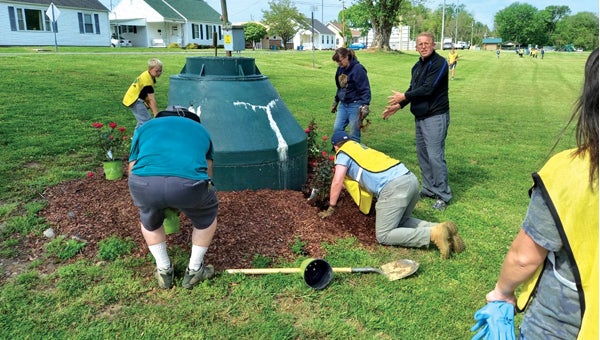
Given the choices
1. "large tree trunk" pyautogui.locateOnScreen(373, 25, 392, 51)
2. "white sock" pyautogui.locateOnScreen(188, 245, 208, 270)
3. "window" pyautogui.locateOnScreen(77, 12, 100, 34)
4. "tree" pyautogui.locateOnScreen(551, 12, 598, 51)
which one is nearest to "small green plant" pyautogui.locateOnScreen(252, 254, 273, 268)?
"white sock" pyautogui.locateOnScreen(188, 245, 208, 270)

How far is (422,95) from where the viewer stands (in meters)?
5.63

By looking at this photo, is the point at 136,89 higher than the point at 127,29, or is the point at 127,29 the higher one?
the point at 127,29

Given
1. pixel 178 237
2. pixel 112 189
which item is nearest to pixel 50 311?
pixel 178 237

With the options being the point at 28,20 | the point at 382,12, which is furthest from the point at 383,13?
the point at 28,20

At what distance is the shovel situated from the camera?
3885 mm

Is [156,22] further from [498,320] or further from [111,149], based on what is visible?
[498,320]

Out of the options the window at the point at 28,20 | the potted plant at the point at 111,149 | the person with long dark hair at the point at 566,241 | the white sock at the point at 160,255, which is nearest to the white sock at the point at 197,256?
the white sock at the point at 160,255

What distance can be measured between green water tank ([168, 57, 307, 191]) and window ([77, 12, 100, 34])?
36.8 metres

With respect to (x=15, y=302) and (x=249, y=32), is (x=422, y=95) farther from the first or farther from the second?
(x=249, y=32)

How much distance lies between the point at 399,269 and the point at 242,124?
2349 mm

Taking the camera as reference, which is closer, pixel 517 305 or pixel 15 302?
pixel 517 305

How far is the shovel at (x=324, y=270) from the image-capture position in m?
3.88

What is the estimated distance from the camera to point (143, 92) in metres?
7.49

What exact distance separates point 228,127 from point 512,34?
466 feet
